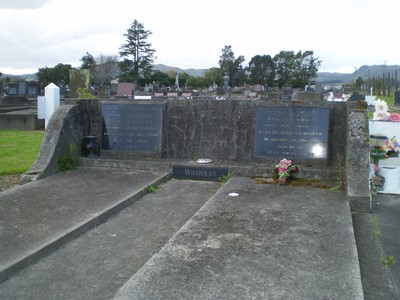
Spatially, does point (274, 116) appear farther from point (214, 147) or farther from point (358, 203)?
point (358, 203)

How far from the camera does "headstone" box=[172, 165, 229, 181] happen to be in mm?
5828

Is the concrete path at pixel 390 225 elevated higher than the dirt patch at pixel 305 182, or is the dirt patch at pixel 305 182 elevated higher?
the dirt patch at pixel 305 182

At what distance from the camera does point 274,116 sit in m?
5.96

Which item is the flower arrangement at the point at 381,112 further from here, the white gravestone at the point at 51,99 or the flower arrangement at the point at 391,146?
the white gravestone at the point at 51,99

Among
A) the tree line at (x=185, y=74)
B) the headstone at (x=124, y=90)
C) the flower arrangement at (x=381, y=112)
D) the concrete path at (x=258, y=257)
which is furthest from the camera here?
the tree line at (x=185, y=74)

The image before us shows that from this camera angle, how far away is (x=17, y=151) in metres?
9.06

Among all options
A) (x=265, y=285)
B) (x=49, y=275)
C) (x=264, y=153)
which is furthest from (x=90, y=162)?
(x=265, y=285)

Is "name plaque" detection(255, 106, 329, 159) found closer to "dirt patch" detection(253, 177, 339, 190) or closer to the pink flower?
"dirt patch" detection(253, 177, 339, 190)

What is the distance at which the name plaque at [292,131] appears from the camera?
18.8 ft

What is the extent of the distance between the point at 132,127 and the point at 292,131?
2722mm

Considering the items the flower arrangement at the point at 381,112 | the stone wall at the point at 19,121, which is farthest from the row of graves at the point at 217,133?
the stone wall at the point at 19,121

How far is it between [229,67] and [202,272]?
8102cm

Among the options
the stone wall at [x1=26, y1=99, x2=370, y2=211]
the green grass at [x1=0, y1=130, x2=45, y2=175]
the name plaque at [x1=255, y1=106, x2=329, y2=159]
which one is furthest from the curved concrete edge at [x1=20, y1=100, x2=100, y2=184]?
the name plaque at [x1=255, y1=106, x2=329, y2=159]

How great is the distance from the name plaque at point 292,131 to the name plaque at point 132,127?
175 centimetres
